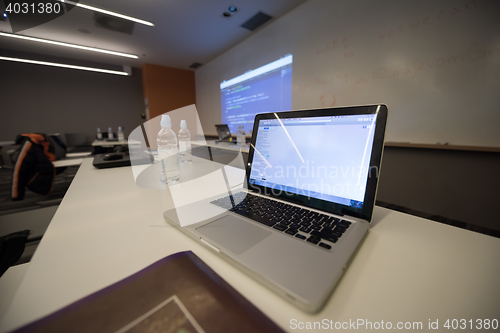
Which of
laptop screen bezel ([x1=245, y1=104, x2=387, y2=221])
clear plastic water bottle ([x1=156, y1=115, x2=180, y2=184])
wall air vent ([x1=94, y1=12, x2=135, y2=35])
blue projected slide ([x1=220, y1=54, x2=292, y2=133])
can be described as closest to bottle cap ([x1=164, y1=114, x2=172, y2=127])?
clear plastic water bottle ([x1=156, y1=115, x2=180, y2=184])

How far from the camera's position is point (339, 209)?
1.60 feet

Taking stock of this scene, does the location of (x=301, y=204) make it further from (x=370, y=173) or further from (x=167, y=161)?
(x=167, y=161)

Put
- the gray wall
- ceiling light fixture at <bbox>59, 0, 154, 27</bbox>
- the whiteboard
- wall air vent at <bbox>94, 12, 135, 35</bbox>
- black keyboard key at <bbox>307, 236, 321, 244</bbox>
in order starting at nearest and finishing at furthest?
black keyboard key at <bbox>307, 236, 321, 244</bbox> < the whiteboard < ceiling light fixture at <bbox>59, 0, 154, 27</bbox> < wall air vent at <bbox>94, 12, 135, 35</bbox> < the gray wall

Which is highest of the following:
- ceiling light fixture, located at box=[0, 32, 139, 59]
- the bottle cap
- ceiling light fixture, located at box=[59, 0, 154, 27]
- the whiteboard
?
ceiling light fixture, located at box=[0, 32, 139, 59]

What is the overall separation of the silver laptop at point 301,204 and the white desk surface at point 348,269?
3cm

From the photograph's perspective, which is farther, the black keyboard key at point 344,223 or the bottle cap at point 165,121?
the bottle cap at point 165,121

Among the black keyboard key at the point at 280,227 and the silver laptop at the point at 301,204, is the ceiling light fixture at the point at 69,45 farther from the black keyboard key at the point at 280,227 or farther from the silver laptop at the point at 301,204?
the black keyboard key at the point at 280,227

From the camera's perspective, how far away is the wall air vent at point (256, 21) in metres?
3.23

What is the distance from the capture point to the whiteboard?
1650 millimetres

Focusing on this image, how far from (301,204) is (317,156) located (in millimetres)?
143

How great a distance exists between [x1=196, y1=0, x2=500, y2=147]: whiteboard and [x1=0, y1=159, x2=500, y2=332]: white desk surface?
203 cm

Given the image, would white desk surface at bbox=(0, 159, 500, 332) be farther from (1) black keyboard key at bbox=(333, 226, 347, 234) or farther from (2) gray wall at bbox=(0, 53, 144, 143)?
(2) gray wall at bbox=(0, 53, 144, 143)

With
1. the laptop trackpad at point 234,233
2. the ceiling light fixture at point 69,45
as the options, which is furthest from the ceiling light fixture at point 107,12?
the laptop trackpad at point 234,233

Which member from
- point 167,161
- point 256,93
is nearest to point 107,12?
point 256,93
